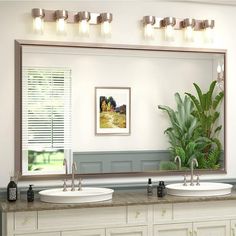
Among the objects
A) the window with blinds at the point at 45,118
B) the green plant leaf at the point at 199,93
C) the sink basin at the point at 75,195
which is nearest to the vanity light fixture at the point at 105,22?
the window with blinds at the point at 45,118

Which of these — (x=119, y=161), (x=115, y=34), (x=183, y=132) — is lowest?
(x=119, y=161)


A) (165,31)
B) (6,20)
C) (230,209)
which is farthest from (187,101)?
(6,20)

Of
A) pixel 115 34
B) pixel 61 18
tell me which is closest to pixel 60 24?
pixel 61 18

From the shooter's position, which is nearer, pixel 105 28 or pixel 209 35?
pixel 105 28

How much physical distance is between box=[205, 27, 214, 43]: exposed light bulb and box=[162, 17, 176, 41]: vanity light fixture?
0.32m

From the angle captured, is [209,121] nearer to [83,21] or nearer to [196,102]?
[196,102]

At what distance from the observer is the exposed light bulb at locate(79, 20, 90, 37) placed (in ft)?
12.9

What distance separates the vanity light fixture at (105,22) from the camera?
13.0 ft

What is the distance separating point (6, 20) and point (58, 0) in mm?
461

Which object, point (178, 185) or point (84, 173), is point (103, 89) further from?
point (178, 185)

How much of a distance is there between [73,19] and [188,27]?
1032 millimetres

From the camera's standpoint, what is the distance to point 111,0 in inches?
159

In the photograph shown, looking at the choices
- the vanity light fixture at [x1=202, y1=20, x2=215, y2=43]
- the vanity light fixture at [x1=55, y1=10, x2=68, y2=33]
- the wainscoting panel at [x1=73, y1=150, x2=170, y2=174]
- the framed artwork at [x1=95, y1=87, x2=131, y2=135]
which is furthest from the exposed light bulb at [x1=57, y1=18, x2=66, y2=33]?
the vanity light fixture at [x1=202, y1=20, x2=215, y2=43]

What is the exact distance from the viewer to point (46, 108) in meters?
3.95
